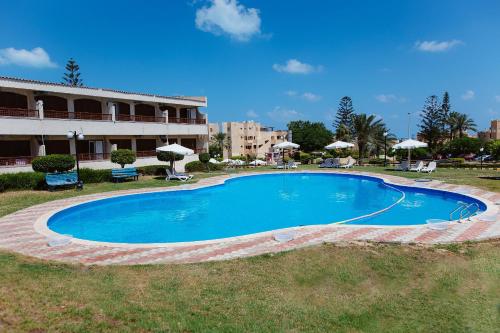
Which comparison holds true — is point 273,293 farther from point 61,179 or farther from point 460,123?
point 460,123

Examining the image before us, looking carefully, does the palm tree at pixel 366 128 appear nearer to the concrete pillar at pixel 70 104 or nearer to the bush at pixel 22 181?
the concrete pillar at pixel 70 104

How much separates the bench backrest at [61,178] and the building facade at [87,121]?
1.57 meters

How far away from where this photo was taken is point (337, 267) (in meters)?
6.78

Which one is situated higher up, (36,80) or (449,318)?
(36,80)

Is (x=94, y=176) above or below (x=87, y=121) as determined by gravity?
below

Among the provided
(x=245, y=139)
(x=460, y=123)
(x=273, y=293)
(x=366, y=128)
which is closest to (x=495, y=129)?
(x=460, y=123)

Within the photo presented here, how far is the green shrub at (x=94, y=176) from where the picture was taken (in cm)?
2072

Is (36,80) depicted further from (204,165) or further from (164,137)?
(204,165)

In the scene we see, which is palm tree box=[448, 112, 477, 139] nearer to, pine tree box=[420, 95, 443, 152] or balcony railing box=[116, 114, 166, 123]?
pine tree box=[420, 95, 443, 152]

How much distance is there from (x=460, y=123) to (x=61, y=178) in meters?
60.8

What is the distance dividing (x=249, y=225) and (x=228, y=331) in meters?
8.32

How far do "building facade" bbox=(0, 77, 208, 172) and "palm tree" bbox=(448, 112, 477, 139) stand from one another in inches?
1816

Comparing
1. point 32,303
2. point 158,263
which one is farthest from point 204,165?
point 32,303

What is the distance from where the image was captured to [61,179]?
18500 mm
